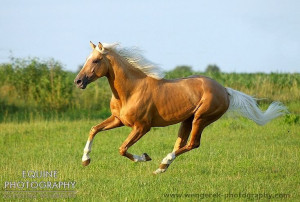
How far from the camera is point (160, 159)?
10.4 m

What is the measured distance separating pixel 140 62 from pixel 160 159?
240 centimetres

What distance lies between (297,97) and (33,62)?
985 cm

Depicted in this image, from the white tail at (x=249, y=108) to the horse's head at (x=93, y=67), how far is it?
A: 7.64 feet

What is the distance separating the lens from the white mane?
28.6ft

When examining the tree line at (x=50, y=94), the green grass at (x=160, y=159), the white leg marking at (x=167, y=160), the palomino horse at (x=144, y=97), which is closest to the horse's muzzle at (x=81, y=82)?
the palomino horse at (x=144, y=97)

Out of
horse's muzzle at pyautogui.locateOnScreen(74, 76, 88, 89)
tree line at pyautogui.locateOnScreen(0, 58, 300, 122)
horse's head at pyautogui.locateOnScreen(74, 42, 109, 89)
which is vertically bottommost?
tree line at pyautogui.locateOnScreen(0, 58, 300, 122)

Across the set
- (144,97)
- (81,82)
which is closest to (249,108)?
(144,97)

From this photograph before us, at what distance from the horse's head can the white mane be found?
0.42m

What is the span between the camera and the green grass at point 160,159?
7586 millimetres

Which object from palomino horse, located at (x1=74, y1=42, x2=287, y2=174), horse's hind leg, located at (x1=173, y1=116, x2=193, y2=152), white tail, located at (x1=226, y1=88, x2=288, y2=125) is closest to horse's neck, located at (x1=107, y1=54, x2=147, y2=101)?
palomino horse, located at (x1=74, y1=42, x2=287, y2=174)

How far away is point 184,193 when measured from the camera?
288 inches

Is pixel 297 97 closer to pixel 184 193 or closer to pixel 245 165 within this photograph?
pixel 245 165

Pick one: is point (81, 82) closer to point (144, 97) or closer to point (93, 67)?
point (93, 67)

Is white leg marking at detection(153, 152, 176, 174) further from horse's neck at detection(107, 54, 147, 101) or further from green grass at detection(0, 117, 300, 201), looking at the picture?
horse's neck at detection(107, 54, 147, 101)
